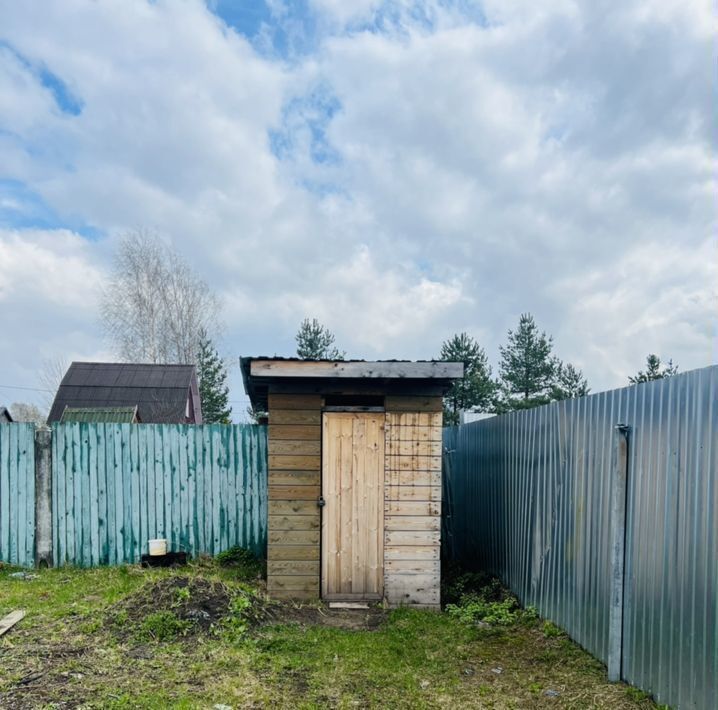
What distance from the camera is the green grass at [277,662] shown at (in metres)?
3.28

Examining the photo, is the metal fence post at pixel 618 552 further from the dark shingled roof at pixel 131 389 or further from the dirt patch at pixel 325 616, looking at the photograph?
the dark shingled roof at pixel 131 389

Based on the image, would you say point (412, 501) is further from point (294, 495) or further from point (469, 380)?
point (469, 380)

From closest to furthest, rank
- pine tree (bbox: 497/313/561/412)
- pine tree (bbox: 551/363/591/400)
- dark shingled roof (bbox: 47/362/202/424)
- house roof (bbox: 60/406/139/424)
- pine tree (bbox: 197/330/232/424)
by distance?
1. house roof (bbox: 60/406/139/424)
2. dark shingled roof (bbox: 47/362/202/424)
3. pine tree (bbox: 551/363/591/400)
4. pine tree (bbox: 497/313/561/412)
5. pine tree (bbox: 197/330/232/424)

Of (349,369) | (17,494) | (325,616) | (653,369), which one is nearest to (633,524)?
(349,369)

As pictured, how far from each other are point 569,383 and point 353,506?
71.7 ft

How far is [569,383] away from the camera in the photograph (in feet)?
82.5

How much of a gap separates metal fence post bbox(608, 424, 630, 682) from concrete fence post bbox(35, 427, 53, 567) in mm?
6252

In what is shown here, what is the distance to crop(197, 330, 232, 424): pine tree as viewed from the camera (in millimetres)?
26328

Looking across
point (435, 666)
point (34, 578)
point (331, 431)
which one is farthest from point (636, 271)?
point (34, 578)

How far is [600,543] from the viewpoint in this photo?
3.71m

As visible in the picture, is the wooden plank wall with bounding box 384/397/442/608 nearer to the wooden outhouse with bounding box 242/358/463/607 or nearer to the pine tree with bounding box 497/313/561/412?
the wooden outhouse with bounding box 242/358/463/607

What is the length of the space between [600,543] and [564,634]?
3.35 ft

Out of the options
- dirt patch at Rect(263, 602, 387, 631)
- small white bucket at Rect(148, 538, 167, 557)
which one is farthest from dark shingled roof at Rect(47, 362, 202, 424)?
dirt patch at Rect(263, 602, 387, 631)

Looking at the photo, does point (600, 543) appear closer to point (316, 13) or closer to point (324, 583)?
point (324, 583)
